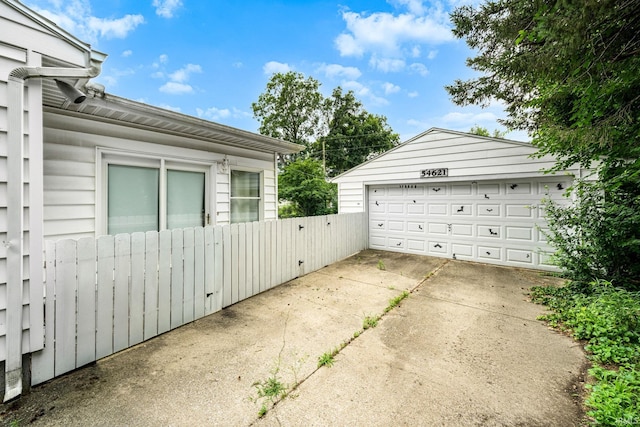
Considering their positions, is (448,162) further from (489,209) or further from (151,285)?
(151,285)

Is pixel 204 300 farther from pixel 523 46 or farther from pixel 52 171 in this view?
pixel 523 46

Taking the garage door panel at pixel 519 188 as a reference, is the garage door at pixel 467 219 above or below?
below

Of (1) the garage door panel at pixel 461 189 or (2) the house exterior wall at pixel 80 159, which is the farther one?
(1) the garage door panel at pixel 461 189

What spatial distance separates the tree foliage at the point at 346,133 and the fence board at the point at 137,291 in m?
18.3

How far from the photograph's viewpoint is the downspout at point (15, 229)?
183 centimetres

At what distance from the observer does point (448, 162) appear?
650 centimetres

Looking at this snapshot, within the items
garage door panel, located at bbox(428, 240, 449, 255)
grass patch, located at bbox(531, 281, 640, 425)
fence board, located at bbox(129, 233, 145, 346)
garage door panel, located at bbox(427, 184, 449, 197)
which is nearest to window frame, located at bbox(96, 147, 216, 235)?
fence board, located at bbox(129, 233, 145, 346)

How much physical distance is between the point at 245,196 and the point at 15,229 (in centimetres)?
346

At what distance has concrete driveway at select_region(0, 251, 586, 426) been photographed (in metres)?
1.74

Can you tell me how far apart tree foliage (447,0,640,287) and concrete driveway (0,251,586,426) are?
141 centimetres

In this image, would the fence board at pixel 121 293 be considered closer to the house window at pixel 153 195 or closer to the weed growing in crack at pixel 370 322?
the house window at pixel 153 195

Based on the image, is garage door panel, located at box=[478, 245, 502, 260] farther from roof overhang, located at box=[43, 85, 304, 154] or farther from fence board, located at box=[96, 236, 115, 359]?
fence board, located at box=[96, 236, 115, 359]

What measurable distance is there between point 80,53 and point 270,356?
319cm

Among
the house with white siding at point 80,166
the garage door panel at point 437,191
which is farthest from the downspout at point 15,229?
the garage door panel at point 437,191
